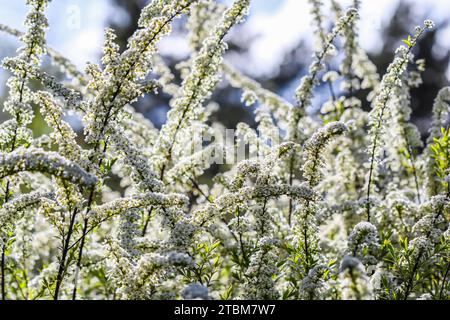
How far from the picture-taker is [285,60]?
96.1ft

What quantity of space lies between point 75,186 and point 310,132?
162 inches

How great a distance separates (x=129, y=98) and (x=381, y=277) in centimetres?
249

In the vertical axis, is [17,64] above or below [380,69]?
below

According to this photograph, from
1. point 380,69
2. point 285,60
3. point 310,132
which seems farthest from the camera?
point 285,60

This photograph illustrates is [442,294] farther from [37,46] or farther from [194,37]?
[194,37]

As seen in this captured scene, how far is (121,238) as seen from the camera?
4.79 m

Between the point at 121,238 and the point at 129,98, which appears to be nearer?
the point at 129,98

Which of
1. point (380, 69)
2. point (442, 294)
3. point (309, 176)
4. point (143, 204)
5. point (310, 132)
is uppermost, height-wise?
point (380, 69)

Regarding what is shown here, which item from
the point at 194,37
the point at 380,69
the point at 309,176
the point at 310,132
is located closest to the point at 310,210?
the point at 309,176

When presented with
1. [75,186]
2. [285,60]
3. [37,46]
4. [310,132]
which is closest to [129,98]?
[75,186]
